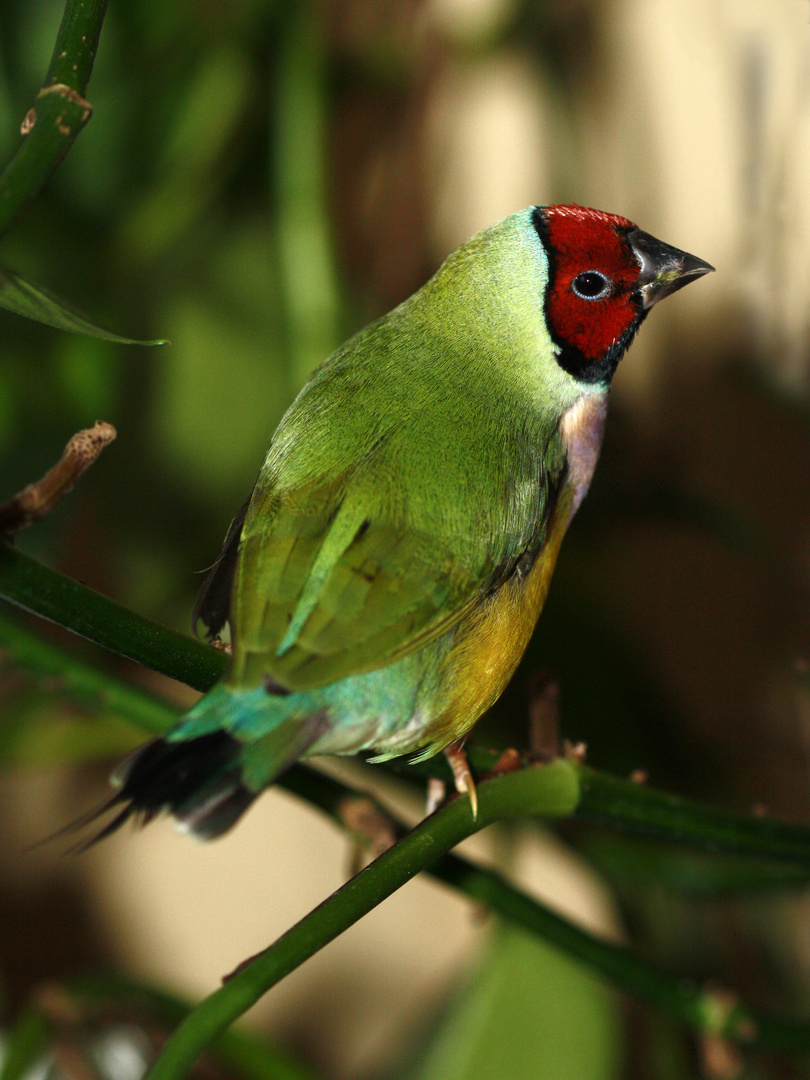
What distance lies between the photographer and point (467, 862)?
27.3 inches

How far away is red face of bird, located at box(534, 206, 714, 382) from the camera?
691 mm

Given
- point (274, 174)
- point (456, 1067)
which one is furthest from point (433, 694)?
point (274, 174)

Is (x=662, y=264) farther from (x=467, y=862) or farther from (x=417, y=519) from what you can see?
(x=467, y=862)

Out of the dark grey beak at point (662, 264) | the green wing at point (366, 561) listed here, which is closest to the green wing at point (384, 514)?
the green wing at point (366, 561)

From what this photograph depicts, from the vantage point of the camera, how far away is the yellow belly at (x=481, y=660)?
625 millimetres

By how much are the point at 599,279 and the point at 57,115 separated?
0.39 metres

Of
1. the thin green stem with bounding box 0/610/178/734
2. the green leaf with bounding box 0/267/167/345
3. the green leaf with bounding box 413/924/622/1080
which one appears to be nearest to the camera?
the green leaf with bounding box 0/267/167/345

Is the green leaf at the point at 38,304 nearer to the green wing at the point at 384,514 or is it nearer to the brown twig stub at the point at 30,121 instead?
the brown twig stub at the point at 30,121

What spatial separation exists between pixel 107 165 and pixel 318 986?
1.36 meters

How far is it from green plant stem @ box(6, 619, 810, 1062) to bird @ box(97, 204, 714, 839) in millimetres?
52

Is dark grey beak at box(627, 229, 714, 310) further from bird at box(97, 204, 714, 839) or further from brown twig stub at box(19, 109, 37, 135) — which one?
brown twig stub at box(19, 109, 37, 135)

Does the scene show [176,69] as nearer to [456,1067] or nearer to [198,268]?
[198,268]

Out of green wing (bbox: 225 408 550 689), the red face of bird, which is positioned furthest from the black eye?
green wing (bbox: 225 408 550 689)

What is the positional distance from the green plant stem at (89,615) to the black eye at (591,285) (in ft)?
1.24
